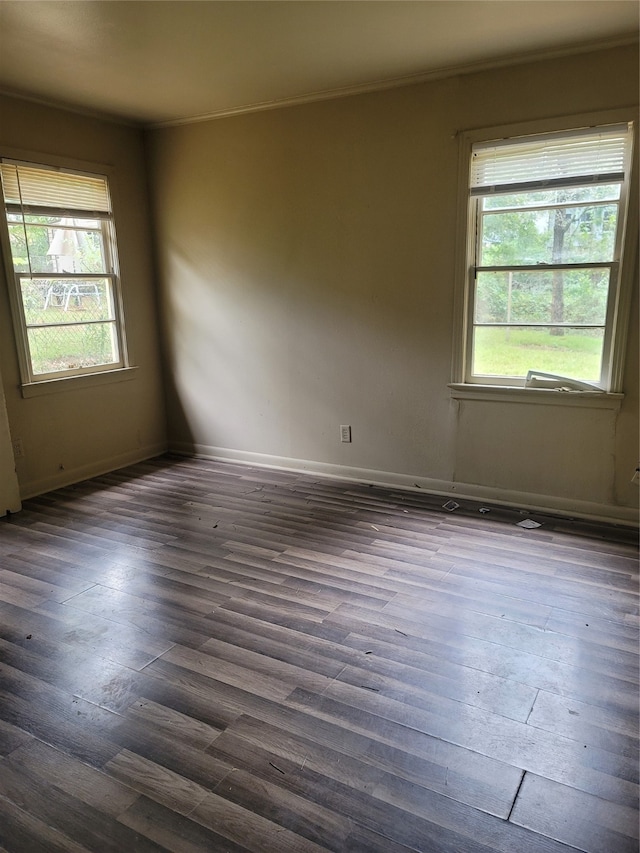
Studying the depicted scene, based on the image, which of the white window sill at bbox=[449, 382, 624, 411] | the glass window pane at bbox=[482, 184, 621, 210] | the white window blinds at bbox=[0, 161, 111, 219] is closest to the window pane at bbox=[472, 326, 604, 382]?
the white window sill at bbox=[449, 382, 624, 411]

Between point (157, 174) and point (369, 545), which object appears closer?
point (369, 545)

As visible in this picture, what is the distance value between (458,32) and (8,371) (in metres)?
3.47

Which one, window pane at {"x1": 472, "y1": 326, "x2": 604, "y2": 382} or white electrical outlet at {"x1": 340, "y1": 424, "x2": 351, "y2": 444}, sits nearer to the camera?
window pane at {"x1": 472, "y1": 326, "x2": 604, "y2": 382}

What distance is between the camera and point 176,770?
1.80 meters

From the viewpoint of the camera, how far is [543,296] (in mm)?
3602

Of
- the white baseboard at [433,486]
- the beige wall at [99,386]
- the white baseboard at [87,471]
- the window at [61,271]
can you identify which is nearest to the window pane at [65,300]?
the window at [61,271]

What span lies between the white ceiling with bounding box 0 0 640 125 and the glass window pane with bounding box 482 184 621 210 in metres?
0.73

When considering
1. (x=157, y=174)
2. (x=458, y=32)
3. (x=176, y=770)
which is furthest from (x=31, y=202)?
(x=176, y=770)

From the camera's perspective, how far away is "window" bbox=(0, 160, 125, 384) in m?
4.04

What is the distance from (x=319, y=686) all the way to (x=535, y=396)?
235 cm

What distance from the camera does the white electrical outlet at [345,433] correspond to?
4.41 m

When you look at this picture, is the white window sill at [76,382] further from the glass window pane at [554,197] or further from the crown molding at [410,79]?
the glass window pane at [554,197]

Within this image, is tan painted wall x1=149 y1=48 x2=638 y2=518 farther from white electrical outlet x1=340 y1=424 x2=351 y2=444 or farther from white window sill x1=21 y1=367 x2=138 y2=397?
white window sill x1=21 y1=367 x2=138 y2=397

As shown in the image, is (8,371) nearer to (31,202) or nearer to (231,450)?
(31,202)
